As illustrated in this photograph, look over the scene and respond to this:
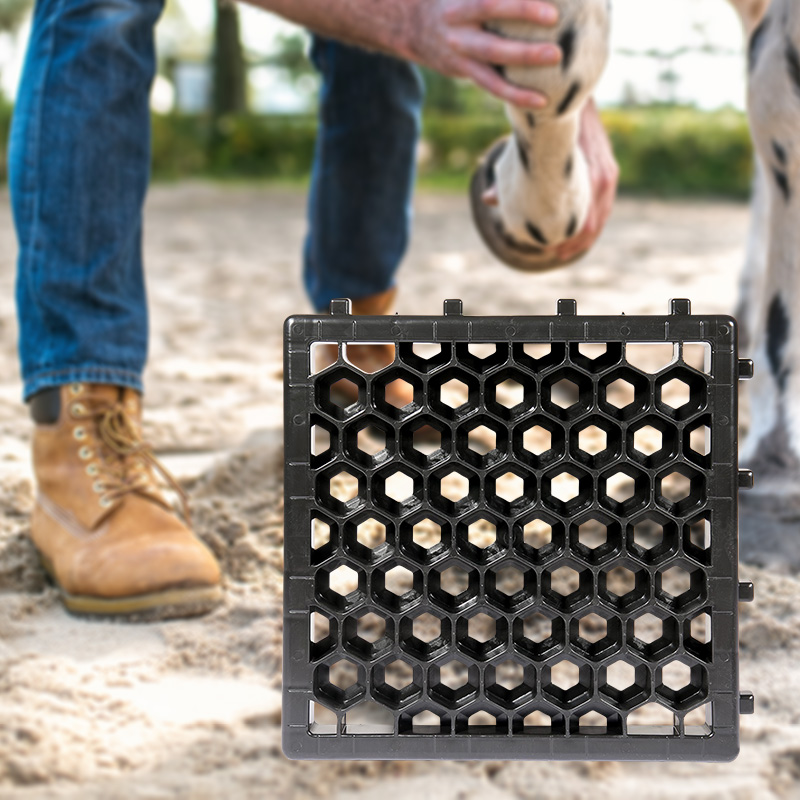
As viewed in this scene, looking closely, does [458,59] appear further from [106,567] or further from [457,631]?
[106,567]

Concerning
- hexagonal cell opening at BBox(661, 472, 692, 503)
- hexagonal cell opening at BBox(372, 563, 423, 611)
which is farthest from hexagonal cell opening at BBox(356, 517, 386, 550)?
hexagonal cell opening at BBox(372, 563, 423, 611)

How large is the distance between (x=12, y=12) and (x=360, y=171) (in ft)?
89.3

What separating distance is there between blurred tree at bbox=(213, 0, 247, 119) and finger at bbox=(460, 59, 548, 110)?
1243cm

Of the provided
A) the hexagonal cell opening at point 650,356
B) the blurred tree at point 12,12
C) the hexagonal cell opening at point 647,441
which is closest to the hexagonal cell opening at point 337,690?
the hexagonal cell opening at point 647,441

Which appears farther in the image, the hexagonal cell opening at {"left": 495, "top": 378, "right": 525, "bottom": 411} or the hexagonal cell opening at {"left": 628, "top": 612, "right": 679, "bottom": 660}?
the hexagonal cell opening at {"left": 495, "top": 378, "right": 525, "bottom": 411}

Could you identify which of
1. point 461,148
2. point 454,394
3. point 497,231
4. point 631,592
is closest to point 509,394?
point 454,394

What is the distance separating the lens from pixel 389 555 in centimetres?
78

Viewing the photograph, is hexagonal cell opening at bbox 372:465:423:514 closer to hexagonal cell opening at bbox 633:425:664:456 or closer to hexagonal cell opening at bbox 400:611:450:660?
hexagonal cell opening at bbox 400:611:450:660

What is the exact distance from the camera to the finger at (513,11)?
98cm

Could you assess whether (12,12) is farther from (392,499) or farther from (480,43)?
(392,499)

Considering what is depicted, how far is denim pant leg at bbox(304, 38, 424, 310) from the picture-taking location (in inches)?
75.8

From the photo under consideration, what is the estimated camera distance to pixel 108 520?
130 cm

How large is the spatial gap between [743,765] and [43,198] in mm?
1151

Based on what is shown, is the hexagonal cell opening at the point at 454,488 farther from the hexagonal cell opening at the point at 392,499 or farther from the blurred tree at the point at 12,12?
the blurred tree at the point at 12,12
